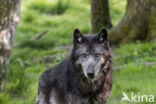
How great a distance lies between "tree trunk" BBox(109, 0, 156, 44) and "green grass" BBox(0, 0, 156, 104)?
390mm

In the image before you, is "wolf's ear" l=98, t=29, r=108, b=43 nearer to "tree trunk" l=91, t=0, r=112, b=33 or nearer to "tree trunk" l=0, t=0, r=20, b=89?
"tree trunk" l=0, t=0, r=20, b=89

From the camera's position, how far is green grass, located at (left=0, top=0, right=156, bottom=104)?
6.79 metres

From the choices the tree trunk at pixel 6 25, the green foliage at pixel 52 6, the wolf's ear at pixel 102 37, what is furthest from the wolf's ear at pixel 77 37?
the green foliage at pixel 52 6

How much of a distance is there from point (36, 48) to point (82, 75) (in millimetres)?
6830

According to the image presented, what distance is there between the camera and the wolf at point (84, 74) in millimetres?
4711

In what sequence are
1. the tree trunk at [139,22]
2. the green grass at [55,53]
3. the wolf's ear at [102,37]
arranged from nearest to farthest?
the wolf's ear at [102,37] → the green grass at [55,53] → the tree trunk at [139,22]

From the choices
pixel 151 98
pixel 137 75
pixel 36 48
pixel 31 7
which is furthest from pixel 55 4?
pixel 151 98

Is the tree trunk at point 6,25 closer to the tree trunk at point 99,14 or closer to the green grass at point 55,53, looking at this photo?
the green grass at point 55,53

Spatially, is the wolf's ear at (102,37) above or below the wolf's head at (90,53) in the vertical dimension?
above

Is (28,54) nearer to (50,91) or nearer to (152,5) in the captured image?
(152,5)

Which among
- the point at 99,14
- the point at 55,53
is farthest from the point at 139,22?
the point at 55,53

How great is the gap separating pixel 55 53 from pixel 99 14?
2206 millimetres

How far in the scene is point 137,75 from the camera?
294 inches

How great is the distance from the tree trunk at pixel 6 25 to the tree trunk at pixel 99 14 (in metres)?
4.98
